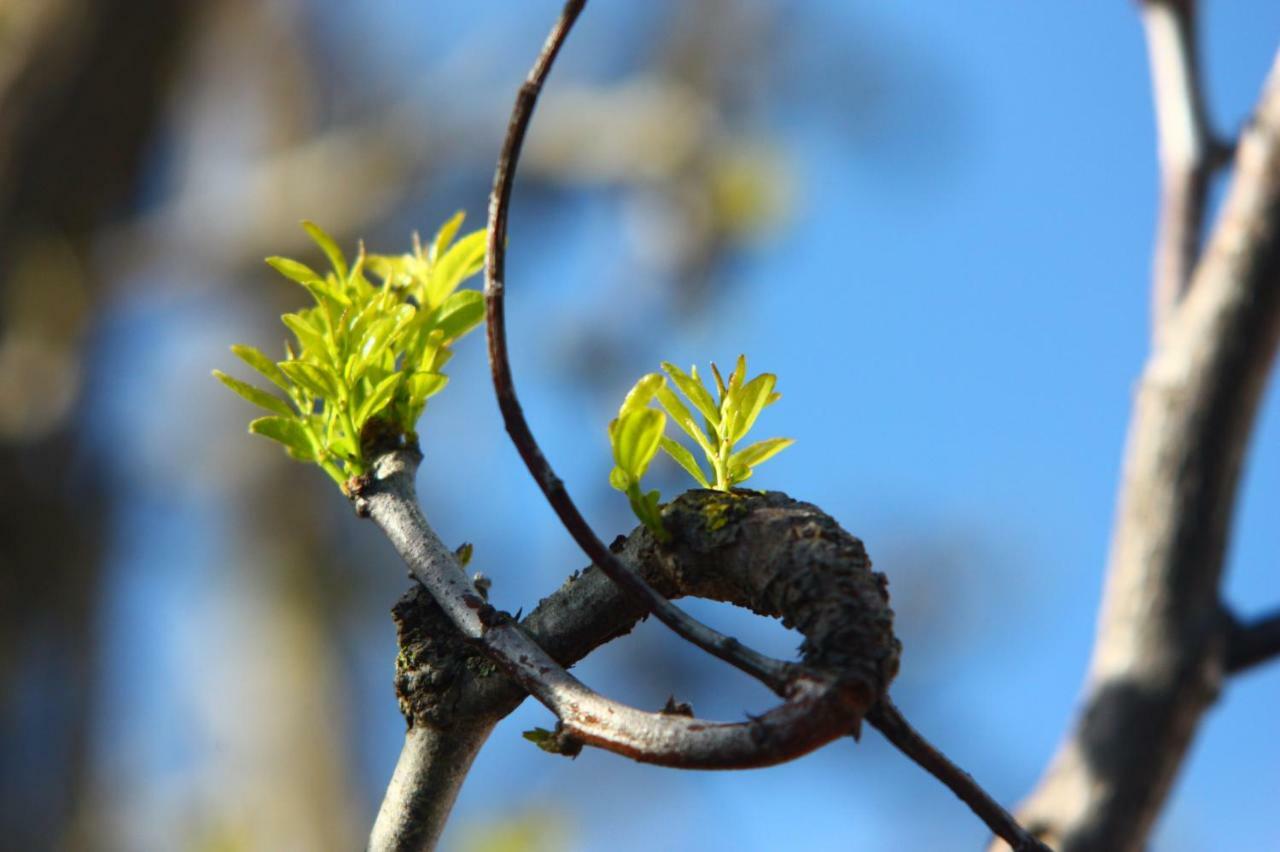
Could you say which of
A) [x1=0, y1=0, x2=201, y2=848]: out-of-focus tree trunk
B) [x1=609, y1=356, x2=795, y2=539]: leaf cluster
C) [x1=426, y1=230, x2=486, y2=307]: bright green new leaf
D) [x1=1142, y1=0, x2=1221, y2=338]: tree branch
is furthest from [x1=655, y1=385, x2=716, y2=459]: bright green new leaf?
[x1=0, y1=0, x2=201, y2=848]: out-of-focus tree trunk

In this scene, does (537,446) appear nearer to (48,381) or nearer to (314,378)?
(314,378)

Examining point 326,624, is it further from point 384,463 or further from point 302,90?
point 384,463

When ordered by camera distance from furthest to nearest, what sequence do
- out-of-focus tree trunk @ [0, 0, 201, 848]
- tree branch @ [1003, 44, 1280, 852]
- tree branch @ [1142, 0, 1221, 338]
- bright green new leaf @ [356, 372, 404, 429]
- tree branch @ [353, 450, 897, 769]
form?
1. out-of-focus tree trunk @ [0, 0, 201, 848]
2. tree branch @ [1142, 0, 1221, 338]
3. tree branch @ [1003, 44, 1280, 852]
4. bright green new leaf @ [356, 372, 404, 429]
5. tree branch @ [353, 450, 897, 769]

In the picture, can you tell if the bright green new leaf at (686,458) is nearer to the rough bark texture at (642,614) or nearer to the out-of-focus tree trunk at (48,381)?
the rough bark texture at (642,614)

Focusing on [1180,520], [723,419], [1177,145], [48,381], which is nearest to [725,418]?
[723,419]

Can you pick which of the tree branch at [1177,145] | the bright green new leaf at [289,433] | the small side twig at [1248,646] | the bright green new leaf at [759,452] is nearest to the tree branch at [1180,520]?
the small side twig at [1248,646]

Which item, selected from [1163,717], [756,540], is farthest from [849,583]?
[1163,717]

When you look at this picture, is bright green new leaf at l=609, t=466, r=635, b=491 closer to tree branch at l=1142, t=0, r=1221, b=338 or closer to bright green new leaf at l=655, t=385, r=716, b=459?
bright green new leaf at l=655, t=385, r=716, b=459
